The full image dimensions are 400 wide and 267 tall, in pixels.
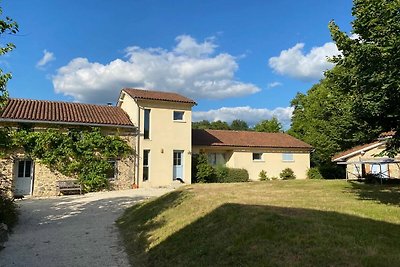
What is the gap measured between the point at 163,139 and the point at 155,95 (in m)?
3.55

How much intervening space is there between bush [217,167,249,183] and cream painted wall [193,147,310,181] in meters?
1.50

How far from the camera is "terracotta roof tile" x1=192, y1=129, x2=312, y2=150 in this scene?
31141mm

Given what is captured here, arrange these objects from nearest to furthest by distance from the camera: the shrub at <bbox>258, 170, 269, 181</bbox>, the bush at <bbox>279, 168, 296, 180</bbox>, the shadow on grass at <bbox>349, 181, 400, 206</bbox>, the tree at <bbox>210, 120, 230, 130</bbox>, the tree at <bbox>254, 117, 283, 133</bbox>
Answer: the shadow on grass at <bbox>349, 181, 400, 206</bbox>, the shrub at <bbox>258, 170, 269, 181</bbox>, the bush at <bbox>279, 168, 296, 180</bbox>, the tree at <bbox>254, 117, 283, 133</bbox>, the tree at <bbox>210, 120, 230, 130</bbox>

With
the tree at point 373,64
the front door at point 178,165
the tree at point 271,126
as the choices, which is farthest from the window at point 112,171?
the tree at point 271,126

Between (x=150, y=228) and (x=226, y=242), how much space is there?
4123 millimetres

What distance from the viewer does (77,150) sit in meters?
23.0

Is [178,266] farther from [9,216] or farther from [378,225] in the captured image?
[9,216]

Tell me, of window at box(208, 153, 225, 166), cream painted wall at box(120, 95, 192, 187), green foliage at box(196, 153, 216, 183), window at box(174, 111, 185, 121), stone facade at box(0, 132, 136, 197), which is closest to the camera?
stone facade at box(0, 132, 136, 197)

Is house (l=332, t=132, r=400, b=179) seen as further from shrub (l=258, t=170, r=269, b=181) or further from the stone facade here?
the stone facade

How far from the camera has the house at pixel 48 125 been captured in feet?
70.9

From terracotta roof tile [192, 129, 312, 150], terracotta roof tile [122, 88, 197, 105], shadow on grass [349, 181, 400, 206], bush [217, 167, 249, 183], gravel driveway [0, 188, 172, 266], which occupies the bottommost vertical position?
gravel driveway [0, 188, 172, 266]

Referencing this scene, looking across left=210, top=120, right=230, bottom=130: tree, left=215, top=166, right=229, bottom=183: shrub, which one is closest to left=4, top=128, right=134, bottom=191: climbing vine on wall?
left=215, top=166, right=229, bottom=183: shrub

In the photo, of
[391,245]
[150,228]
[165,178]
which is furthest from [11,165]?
[391,245]

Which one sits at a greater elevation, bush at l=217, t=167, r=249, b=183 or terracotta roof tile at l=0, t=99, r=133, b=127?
terracotta roof tile at l=0, t=99, r=133, b=127
